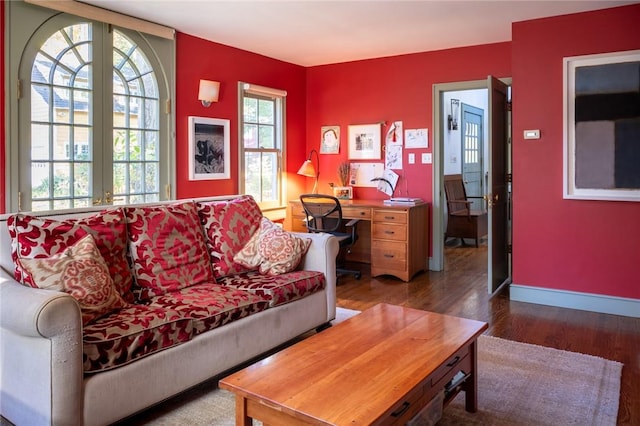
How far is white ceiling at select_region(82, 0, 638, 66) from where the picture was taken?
3816mm

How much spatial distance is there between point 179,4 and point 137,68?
75cm

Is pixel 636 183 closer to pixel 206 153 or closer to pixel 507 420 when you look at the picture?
pixel 507 420

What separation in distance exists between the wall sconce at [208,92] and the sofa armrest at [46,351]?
9.99 ft

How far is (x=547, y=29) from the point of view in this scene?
4.14 metres

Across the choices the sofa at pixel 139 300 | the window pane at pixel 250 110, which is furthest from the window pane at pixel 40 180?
the window pane at pixel 250 110

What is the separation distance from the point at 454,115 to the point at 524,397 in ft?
17.6

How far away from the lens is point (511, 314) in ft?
12.9

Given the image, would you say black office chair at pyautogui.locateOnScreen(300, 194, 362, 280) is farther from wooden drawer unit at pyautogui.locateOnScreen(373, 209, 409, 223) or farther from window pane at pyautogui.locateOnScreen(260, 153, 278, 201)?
window pane at pyautogui.locateOnScreen(260, 153, 278, 201)

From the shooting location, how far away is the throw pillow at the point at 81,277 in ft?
6.98

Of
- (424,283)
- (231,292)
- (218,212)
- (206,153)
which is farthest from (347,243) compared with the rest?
(231,292)

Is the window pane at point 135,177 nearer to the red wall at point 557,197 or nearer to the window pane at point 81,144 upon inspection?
the window pane at point 81,144

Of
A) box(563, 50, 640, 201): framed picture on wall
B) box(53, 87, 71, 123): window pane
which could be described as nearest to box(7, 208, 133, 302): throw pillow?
box(53, 87, 71, 123): window pane

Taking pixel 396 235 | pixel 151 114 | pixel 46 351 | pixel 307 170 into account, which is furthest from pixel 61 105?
pixel 396 235

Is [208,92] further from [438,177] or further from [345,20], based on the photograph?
[438,177]
